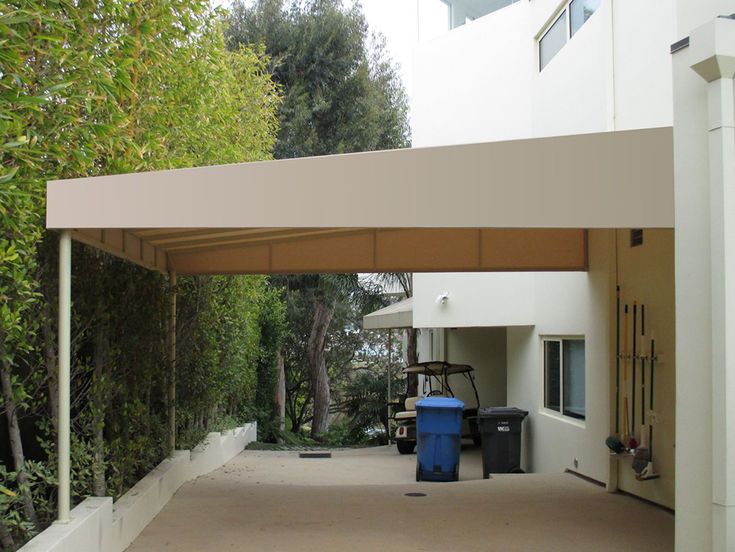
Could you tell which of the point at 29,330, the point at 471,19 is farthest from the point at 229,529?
the point at 471,19

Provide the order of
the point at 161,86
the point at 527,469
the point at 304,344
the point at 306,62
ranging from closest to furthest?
1. the point at 161,86
2. the point at 527,469
3. the point at 306,62
4. the point at 304,344

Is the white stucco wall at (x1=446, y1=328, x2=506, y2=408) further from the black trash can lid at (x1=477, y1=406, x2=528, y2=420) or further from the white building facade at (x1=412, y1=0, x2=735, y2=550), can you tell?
the black trash can lid at (x1=477, y1=406, x2=528, y2=420)

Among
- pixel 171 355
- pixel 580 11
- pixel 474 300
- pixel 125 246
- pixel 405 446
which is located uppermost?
pixel 580 11

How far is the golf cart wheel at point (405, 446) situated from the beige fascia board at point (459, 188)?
42.6ft

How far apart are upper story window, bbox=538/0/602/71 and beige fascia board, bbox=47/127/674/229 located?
5.87 m

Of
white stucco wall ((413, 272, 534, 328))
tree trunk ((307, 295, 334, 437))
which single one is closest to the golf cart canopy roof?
white stucco wall ((413, 272, 534, 328))

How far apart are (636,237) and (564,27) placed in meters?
5.10

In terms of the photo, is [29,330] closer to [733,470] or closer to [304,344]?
[733,470]

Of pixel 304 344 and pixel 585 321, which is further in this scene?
pixel 304 344

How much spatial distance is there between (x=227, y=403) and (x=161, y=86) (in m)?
9.90

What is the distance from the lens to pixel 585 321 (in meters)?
11.8

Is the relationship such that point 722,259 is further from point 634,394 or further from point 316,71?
point 316,71

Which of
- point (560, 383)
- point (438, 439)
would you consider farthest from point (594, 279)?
point (438, 439)

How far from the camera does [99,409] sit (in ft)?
23.5
